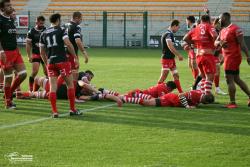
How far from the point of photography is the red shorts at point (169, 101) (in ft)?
42.3

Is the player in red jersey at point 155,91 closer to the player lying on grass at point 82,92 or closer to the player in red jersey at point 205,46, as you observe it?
the player lying on grass at point 82,92

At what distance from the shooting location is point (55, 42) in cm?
1177

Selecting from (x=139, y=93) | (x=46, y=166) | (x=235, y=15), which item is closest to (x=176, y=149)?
(x=46, y=166)

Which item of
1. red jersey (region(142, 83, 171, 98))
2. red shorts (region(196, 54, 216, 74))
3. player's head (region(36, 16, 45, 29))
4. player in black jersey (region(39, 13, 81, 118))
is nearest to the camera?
player in black jersey (region(39, 13, 81, 118))

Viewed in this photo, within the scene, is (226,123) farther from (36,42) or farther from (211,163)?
(36,42)

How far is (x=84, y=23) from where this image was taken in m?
47.0

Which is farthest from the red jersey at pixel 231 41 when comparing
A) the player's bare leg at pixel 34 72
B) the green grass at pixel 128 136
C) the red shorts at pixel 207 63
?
the player's bare leg at pixel 34 72

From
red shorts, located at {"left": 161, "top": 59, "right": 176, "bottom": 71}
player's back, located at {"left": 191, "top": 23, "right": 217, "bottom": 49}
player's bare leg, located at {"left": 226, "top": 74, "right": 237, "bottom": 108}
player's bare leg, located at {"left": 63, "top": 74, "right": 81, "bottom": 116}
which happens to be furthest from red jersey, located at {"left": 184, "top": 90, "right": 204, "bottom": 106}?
red shorts, located at {"left": 161, "top": 59, "right": 176, "bottom": 71}

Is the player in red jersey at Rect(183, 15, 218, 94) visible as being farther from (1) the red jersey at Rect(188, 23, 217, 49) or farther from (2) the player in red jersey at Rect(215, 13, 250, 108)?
(2) the player in red jersey at Rect(215, 13, 250, 108)

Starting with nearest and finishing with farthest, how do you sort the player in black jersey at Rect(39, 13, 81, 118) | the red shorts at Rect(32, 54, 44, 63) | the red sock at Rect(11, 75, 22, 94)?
the player in black jersey at Rect(39, 13, 81, 118), the red sock at Rect(11, 75, 22, 94), the red shorts at Rect(32, 54, 44, 63)

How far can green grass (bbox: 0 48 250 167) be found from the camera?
7754 mm

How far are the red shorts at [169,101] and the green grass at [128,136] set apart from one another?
264mm

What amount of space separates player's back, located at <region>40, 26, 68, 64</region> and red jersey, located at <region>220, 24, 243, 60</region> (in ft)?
12.2

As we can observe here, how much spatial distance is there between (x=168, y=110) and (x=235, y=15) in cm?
3279
